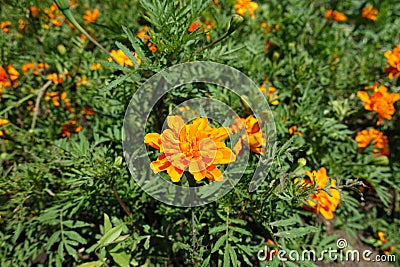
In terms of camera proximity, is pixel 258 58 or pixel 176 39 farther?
pixel 258 58

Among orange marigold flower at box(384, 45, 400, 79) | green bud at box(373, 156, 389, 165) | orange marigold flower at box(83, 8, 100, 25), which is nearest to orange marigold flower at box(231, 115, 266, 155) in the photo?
green bud at box(373, 156, 389, 165)

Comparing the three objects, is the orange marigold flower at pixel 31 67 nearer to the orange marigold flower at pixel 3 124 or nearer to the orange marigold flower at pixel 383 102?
the orange marigold flower at pixel 3 124

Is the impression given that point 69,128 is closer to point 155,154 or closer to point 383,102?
point 155,154

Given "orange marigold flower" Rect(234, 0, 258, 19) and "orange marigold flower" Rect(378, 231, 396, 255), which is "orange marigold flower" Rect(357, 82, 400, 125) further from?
"orange marigold flower" Rect(234, 0, 258, 19)

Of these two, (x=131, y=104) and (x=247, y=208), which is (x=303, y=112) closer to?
(x=247, y=208)

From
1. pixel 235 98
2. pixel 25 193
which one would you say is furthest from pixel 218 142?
pixel 25 193

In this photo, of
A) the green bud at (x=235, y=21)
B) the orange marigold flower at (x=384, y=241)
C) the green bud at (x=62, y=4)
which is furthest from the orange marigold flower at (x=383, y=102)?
the green bud at (x=62, y=4)
